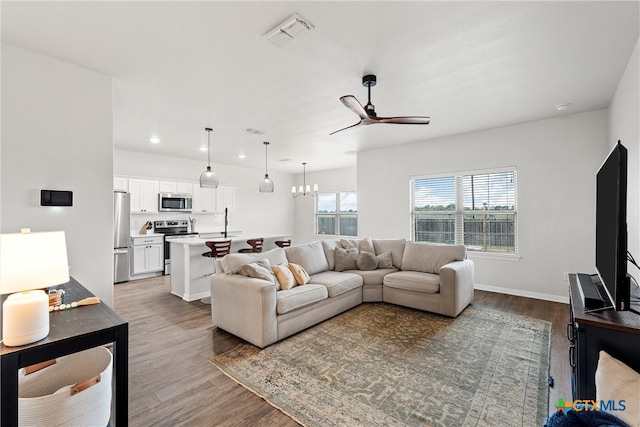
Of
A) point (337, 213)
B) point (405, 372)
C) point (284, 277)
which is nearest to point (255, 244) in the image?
point (284, 277)

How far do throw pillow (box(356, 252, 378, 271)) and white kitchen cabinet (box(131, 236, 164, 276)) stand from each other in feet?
14.6

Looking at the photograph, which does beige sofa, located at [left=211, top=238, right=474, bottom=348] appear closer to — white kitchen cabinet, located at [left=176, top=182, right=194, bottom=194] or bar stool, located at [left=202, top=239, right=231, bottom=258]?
bar stool, located at [left=202, top=239, right=231, bottom=258]

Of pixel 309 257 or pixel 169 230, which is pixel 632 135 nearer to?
pixel 309 257

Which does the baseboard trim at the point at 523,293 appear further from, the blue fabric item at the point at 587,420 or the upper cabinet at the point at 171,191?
the upper cabinet at the point at 171,191

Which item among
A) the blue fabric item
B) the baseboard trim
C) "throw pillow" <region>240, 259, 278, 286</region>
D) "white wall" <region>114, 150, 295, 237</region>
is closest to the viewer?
the blue fabric item

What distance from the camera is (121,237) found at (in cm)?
575

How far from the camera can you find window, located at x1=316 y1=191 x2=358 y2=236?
8.56 metres

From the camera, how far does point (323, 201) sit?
30.1ft

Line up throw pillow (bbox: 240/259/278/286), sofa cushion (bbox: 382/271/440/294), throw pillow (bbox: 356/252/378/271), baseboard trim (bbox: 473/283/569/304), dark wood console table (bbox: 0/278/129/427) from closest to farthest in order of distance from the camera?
dark wood console table (bbox: 0/278/129/427) → throw pillow (bbox: 240/259/278/286) → sofa cushion (bbox: 382/271/440/294) → baseboard trim (bbox: 473/283/569/304) → throw pillow (bbox: 356/252/378/271)

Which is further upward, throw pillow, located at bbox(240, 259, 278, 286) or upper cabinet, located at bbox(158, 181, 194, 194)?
upper cabinet, located at bbox(158, 181, 194, 194)

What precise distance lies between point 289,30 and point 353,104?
2.61 feet

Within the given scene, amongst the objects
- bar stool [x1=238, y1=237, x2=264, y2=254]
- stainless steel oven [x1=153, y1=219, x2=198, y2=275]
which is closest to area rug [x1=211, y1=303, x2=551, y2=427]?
bar stool [x1=238, y1=237, x2=264, y2=254]

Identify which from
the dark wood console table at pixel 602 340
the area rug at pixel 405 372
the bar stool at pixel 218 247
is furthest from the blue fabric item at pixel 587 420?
the bar stool at pixel 218 247

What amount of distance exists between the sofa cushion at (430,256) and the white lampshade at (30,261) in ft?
13.3
